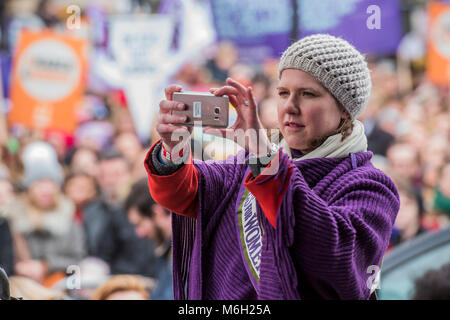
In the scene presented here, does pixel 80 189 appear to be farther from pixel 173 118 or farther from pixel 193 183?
pixel 173 118

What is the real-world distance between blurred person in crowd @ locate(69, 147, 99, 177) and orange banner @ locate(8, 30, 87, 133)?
0.22 metres

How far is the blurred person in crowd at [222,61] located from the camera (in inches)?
249

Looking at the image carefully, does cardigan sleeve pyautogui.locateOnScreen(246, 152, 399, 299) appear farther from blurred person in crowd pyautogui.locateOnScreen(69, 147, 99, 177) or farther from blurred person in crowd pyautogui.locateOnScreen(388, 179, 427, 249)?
blurred person in crowd pyautogui.locateOnScreen(69, 147, 99, 177)

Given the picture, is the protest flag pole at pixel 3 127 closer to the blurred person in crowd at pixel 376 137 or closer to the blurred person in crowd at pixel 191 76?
the blurred person in crowd at pixel 191 76

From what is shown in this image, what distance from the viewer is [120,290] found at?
300 cm

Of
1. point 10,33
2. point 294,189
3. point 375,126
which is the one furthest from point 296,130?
point 10,33

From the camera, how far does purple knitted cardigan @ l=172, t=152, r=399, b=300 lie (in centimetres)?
156

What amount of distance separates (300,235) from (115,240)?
3.05 meters

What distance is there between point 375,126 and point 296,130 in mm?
4195

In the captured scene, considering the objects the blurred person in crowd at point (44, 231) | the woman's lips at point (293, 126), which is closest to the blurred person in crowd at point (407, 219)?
the blurred person in crowd at point (44, 231)

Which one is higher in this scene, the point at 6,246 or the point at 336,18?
the point at 336,18

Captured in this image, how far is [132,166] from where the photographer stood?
5.35 meters

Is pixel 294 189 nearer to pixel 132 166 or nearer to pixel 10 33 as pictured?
pixel 132 166

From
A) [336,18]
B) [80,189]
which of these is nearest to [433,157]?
[336,18]
